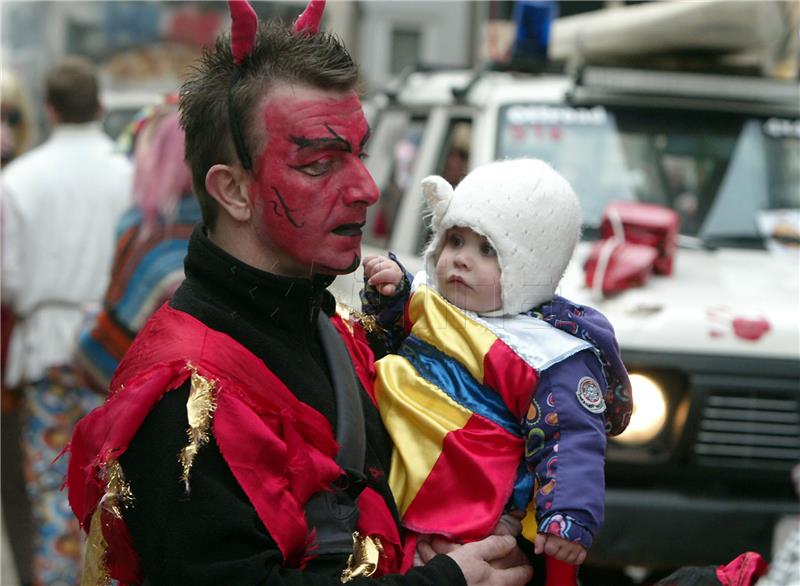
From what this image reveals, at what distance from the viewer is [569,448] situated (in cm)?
235

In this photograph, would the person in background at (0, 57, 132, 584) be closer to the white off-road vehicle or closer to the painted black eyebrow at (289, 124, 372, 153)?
the white off-road vehicle

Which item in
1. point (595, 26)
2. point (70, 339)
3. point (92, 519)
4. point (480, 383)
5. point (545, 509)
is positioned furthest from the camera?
point (595, 26)

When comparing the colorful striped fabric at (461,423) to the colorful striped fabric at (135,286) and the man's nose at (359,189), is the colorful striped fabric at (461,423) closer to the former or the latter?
the man's nose at (359,189)

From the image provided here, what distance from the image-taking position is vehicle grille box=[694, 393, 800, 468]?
4457 millimetres

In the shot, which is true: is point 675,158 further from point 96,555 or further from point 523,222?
point 96,555

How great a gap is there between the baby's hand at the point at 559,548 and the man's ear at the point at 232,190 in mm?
788

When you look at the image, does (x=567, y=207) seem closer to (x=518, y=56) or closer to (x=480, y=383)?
(x=480, y=383)

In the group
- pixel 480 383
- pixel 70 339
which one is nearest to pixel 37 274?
pixel 70 339

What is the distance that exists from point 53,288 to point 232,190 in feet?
11.6

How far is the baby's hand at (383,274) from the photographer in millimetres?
2609

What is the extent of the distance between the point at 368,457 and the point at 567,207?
2.20 feet

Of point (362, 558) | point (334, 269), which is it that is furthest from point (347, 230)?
point (362, 558)

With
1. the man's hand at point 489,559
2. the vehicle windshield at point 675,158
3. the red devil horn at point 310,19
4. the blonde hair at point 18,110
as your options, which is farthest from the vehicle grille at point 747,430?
the blonde hair at point 18,110

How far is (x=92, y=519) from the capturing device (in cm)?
211
